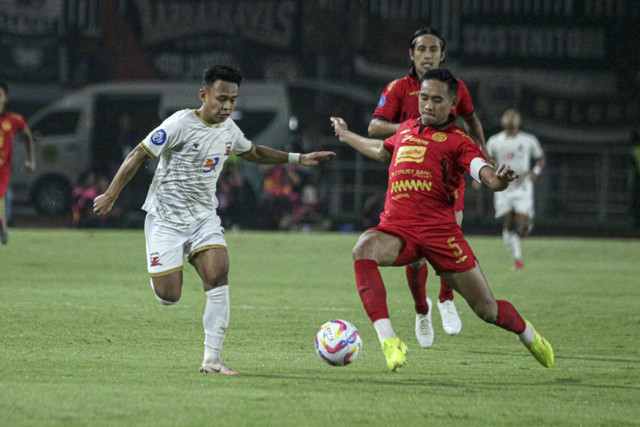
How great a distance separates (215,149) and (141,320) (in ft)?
8.23

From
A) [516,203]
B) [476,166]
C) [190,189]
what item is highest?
[476,166]

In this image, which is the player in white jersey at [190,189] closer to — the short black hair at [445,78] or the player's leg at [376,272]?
the player's leg at [376,272]

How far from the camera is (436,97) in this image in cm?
627

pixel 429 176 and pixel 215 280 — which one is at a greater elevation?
pixel 429 176

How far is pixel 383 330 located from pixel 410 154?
3.67ft

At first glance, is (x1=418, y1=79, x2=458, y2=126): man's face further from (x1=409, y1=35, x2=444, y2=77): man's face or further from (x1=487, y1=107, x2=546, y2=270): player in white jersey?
(x1=487, y1=107, x2=546, y2=270): player in white jersey

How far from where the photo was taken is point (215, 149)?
658 cm

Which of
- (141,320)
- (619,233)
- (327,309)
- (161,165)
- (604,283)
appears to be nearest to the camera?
(161,165)

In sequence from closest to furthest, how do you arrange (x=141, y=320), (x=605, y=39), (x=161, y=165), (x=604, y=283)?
(x=161, y=165) < (x=141, y=320) < (x=604, y=283) < (x=605, y=39)

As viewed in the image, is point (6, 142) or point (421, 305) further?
point (6, 142)

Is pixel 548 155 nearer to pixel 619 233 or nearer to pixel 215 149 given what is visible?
pixel 619 233

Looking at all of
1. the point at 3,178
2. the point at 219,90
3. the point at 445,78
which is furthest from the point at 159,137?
the point at 3,178

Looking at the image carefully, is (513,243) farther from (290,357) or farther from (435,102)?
(435,102)

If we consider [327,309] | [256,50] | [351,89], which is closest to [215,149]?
[327,309]
